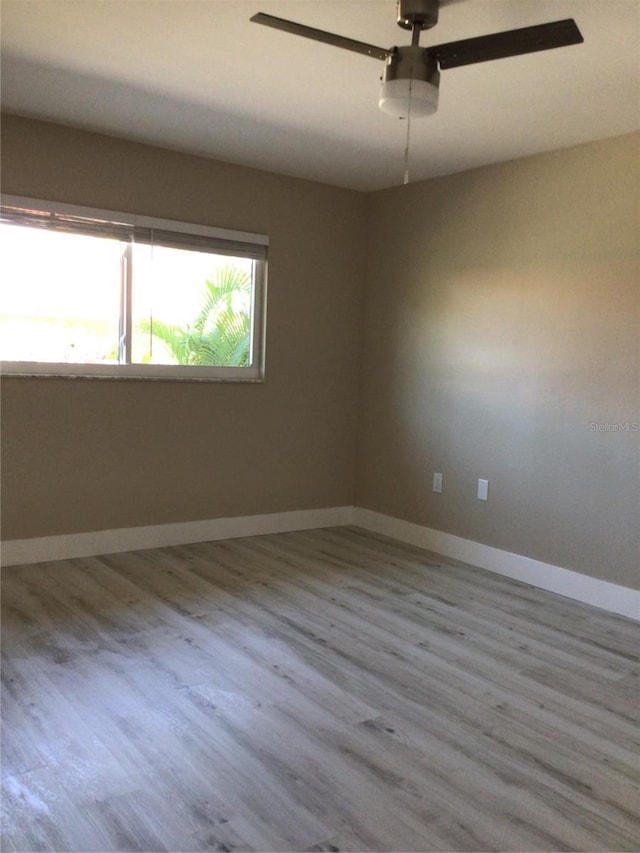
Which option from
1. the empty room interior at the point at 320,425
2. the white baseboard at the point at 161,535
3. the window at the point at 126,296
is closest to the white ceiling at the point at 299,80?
the empty room interior at the point at 320,425

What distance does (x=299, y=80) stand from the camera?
2.81 metres

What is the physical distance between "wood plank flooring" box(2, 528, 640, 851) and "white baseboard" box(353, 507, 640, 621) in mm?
110

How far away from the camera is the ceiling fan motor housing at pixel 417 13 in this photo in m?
2.13

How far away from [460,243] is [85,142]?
7.03 ft

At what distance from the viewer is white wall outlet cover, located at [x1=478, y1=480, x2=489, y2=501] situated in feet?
13.3

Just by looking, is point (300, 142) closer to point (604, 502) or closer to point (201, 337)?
point (201, 337)

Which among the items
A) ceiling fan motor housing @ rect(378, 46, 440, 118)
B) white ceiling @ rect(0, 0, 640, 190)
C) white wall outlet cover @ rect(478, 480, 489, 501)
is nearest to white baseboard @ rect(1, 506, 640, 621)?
white wall outlet cover @ rect(478, 480, 489, 501)

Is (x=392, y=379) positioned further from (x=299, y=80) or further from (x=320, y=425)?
(x=299, y=80)

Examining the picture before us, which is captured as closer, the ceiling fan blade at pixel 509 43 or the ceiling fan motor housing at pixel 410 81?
the ceiling fan blade at pixel 509 43

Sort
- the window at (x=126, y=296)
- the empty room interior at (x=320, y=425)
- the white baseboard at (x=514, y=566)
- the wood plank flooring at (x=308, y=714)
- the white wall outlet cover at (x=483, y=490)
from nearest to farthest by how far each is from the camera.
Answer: the wood plank flooring at (x=308, y=714)
the empty room interior at (x=320, y=425)
the white baseboard at (x=514, y=566)
the window at (x=126, y=296)
the white wall outlet cover at (x=483, y=490)

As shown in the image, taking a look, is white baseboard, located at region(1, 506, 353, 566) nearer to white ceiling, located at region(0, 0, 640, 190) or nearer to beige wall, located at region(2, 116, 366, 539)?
beige wall, located at region(2, 116, 366, 539)

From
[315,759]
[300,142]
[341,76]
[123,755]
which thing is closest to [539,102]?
[341,76]

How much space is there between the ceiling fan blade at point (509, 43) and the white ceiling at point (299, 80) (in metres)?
0.27

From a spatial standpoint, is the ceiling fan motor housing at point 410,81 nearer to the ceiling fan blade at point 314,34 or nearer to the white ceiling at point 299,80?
the ceiling fan blade at point 314,34
